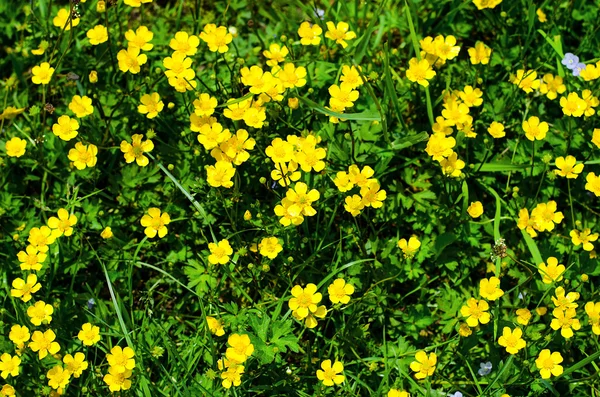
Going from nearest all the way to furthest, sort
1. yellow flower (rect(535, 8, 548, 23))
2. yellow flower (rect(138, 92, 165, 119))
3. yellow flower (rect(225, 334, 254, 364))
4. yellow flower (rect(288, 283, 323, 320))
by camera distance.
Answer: yellow flower (rect(225, 334, 254, 364))
yellow flower (rect(288, 283, 323, 320))
yellow flower (rect(138, 92, 165, 119))
yellow flower (rect(535, 8, 548, 23))

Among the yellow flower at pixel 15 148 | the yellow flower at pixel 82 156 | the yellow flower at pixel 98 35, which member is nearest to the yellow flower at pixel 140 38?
the yellow flower at pixel 98 35

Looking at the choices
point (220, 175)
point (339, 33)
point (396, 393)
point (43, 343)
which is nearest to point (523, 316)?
point (396, 393)

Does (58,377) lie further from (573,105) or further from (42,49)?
(573,105)

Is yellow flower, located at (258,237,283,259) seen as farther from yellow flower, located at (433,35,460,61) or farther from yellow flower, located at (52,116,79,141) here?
yellow flower, located at (433,35,460,61)

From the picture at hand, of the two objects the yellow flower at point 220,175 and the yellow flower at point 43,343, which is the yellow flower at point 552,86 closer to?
the yellow flower at point 220,175

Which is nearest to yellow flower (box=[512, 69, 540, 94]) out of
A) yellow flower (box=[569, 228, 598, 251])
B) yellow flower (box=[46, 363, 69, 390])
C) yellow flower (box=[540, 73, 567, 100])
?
yellow flower (box=[540, 73, 567, 100])

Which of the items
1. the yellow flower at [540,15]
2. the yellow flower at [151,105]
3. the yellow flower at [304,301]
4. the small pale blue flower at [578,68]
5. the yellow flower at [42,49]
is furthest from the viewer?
the yellow flower at [540,15]

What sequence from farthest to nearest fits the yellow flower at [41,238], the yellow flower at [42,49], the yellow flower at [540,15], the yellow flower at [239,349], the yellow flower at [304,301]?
the yellow flower at [540,15]
the yellow flower at [42,49]
the yellow flower at [41,238]
the yellow flower at [304,301]
the yellow flower at [239,349]
